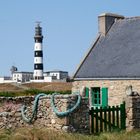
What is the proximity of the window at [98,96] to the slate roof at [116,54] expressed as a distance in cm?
81

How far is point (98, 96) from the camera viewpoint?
2605 cm

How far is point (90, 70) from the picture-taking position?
88.0 feet

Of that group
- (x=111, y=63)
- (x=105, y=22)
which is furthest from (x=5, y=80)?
(x=111, y=63)

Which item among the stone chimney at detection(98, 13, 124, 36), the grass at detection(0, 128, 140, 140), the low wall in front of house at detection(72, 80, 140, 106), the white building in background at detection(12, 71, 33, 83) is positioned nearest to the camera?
the grass at detection(0, 128, 140, 140)

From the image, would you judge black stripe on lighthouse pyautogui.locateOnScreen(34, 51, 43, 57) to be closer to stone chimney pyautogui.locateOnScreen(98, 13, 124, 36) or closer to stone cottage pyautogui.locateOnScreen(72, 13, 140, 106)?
stone cottage pyautogui.locateOnScreen(72, 13, 140, 106)

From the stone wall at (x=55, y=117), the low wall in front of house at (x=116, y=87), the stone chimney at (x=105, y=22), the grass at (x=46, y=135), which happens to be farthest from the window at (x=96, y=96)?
the grass at (x=46, y=135)

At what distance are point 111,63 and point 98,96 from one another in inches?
82.1

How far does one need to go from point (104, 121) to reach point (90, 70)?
11.4 m

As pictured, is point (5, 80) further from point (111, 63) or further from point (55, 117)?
point (55, 117)

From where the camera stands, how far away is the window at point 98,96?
Answer: 2525 centimetres

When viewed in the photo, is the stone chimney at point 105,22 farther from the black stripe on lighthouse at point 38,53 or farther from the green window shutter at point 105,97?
the black stripe on lighthouse at point 38,53

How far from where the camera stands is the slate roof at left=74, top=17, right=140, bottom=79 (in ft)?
82.3

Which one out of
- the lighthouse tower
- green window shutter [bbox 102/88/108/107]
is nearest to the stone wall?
green window shutter [bbox 102/88/108/107]

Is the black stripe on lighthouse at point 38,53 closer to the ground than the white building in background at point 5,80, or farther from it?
farther from it
